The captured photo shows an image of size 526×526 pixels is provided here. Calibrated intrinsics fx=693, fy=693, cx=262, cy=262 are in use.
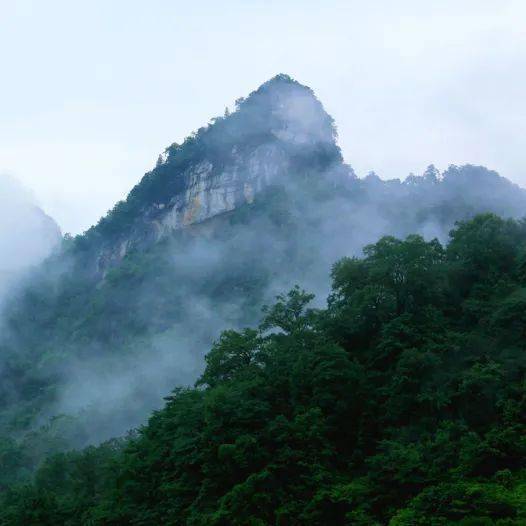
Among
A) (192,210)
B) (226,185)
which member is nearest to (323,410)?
(226,185)

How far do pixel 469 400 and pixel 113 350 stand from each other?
5586 cm

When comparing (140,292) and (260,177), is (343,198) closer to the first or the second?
(260,177)

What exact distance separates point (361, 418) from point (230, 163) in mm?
65885

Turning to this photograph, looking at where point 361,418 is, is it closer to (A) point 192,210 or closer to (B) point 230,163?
(A) point 192,210

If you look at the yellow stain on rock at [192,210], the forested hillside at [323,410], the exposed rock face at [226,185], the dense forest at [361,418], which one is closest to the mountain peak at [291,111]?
the exposed rock face at [226,185]

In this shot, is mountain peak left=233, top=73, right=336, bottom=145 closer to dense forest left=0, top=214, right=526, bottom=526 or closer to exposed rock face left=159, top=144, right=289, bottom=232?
exposed rock face left=159, top=144, right=289, bottom=232

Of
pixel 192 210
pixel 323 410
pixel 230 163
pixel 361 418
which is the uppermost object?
pixel 230 163

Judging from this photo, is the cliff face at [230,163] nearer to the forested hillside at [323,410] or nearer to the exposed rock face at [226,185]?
the exposed rock face at [226,185]

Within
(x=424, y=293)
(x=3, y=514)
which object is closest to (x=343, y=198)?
(x=424, y=293)

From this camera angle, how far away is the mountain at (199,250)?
6341 cm

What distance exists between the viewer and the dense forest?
1809 centimetres

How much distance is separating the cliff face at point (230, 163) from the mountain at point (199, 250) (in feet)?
0.61

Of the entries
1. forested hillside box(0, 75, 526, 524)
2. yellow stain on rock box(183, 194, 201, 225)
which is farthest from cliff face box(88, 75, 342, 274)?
forested hillside box(0, 75, 526, 524)

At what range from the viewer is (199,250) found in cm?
8094
